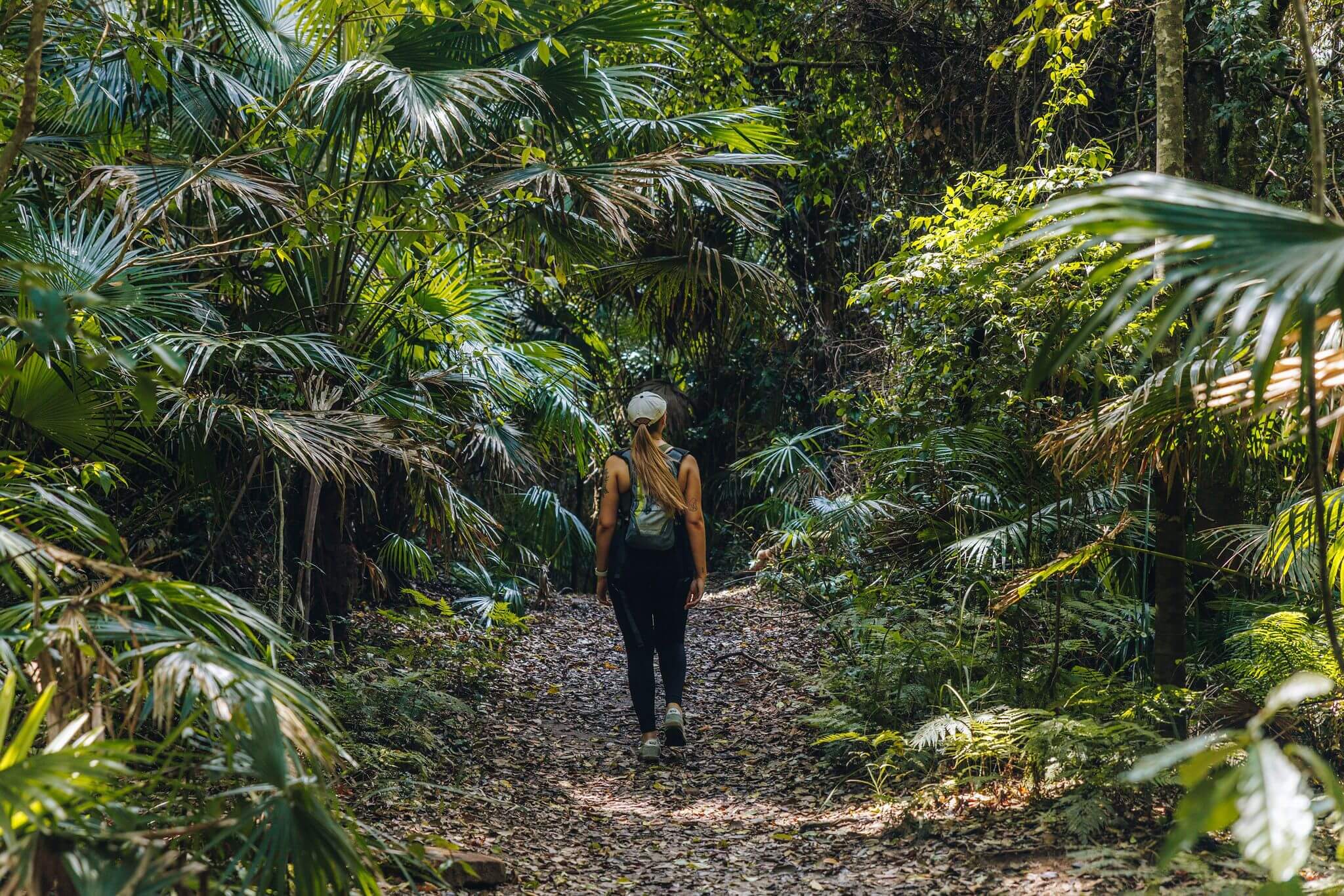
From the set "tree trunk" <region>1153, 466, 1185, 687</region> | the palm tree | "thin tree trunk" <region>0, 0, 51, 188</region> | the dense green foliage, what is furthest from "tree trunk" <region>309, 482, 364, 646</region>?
the palm tree

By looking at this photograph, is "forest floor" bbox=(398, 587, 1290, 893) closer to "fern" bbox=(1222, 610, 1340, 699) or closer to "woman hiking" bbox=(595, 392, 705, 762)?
"woman hiking" bbox=(595, 392, 705, 762)

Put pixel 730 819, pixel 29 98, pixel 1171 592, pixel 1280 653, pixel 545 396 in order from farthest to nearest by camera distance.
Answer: pixel 545 396 → pixel 730 819 → pixel 1171 592 → pixel 1280 653 → pixel 29 98

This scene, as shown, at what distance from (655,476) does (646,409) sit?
392mm

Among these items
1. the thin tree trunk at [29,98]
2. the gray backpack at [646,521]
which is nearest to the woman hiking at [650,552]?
the gray backpack at [646,521]

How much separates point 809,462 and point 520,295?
3985 mm

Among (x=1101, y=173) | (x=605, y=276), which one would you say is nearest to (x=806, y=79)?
(x=605, y=276)

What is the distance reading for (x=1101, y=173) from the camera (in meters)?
5.32

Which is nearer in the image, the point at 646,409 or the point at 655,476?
the point at 655,476

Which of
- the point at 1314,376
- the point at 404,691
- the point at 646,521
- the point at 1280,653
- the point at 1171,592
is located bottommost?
the point at 404,691

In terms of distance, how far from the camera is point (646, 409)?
5.70m

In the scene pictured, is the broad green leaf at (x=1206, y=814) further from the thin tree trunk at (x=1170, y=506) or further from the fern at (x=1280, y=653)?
the fern at (x=1280, y=653)

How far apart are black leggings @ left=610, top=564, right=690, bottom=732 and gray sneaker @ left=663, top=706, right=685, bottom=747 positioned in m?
0.07

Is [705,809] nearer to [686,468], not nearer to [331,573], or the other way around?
[686,468]

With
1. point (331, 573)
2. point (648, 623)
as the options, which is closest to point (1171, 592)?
point (648, 623)
